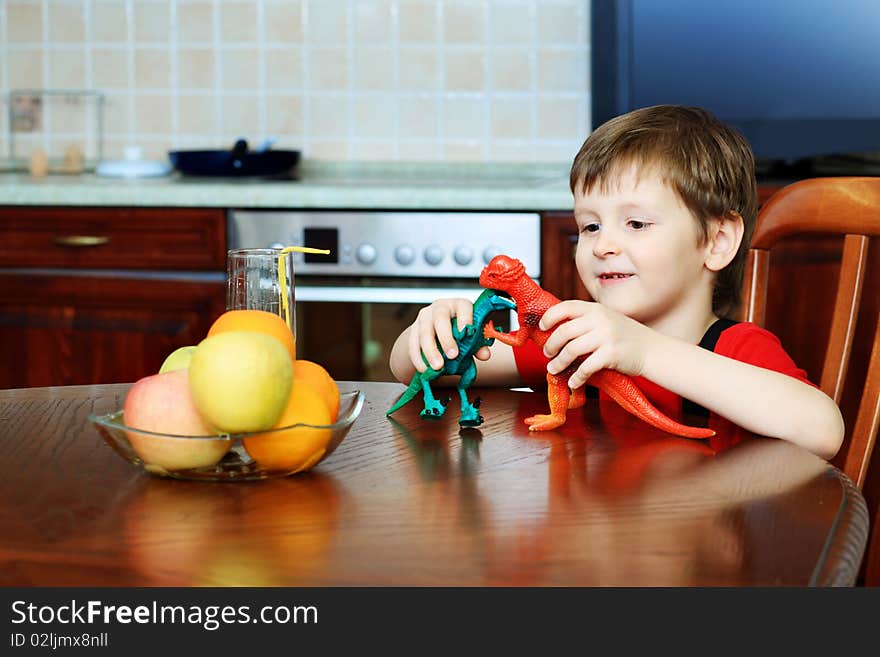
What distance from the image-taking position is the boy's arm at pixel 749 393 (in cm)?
104

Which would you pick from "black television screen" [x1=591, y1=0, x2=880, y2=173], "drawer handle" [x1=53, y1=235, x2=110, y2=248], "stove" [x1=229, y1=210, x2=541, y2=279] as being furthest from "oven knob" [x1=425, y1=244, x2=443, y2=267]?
"drawer handle" [x1=53, y1=235, x2=110, y2=248]

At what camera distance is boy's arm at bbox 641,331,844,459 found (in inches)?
40.9

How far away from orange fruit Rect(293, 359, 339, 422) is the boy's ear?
61cm

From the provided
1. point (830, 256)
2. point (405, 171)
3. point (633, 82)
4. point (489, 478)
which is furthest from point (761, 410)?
point (405, 171)

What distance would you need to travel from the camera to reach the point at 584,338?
996 mm

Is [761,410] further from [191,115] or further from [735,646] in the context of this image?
[191,115]

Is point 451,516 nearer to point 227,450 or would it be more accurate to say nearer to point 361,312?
point 227,450

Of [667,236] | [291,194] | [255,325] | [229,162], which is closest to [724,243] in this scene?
[667,236]

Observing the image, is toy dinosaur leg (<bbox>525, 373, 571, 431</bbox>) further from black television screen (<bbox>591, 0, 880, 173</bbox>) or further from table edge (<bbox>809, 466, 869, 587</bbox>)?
black television screen (<bbox>591, 0, 880, 173</bbox>)

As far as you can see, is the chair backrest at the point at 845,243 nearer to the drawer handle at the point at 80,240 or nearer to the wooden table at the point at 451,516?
the wooden table at the point at 451,516

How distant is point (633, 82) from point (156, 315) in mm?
1164

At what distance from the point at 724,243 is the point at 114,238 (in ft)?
5.02

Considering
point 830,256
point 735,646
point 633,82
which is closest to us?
point 735,646

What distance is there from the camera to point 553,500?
0.79m
